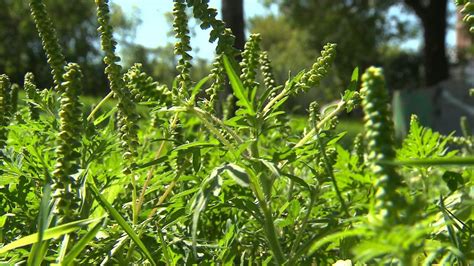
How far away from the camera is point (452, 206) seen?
4.54 ft

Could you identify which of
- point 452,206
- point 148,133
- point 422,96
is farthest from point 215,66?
point 422,96

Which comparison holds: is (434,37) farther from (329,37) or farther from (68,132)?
(68,132)

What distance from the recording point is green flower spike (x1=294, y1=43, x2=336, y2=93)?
105cm

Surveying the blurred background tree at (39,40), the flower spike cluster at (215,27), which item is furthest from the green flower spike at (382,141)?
the blurred background tree at (39,40)

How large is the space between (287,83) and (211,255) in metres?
0.32

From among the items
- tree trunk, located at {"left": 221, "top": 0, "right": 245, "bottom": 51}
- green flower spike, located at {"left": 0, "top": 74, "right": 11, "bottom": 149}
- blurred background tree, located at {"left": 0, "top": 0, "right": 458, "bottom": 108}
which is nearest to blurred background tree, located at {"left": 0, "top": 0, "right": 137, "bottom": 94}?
blurred background tree, located at {"left": 0, "top": 0, "right": 458, "bottom": 108}

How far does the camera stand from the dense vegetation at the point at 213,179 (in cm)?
66

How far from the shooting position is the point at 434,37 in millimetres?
22469

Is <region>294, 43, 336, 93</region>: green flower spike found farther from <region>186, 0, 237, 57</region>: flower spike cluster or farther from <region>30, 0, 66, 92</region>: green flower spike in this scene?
<region>30, 0, 66, 92</region>: green flower spike

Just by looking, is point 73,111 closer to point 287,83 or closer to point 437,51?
point 287,83

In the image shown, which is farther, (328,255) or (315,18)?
(315,18)

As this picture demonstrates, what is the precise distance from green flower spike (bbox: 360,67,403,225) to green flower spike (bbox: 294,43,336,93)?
427 millimetres

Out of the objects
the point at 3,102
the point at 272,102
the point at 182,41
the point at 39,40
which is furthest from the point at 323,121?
the point at 39,40

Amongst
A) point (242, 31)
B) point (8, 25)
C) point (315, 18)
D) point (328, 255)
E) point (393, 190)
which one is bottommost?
point (328, 255)
